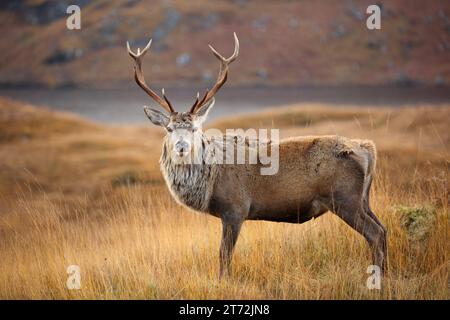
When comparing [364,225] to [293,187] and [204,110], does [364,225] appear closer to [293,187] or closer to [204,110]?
[293,187]

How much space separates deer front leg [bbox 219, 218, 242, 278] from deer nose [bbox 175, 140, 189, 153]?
2.69 feet

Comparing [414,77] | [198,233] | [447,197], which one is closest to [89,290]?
[198,233]

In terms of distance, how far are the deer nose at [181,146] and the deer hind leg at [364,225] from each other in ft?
5.04

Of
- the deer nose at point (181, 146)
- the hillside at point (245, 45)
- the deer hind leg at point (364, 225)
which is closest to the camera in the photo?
the deer nose at point (181, 146)

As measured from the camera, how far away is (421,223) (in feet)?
22.2

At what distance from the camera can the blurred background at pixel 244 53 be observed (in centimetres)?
6412

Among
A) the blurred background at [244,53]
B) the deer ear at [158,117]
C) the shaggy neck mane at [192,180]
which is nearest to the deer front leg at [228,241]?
the shaggy neck mane at [192,180]

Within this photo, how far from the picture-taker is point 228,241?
6.17 metres

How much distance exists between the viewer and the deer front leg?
6.14 meters

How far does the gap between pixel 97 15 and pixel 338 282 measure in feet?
232

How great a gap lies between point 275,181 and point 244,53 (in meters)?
62.0

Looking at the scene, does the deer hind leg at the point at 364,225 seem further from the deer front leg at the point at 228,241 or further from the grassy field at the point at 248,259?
the deer front leg at the point at 228,241

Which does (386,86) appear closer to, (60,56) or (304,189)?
(60,56)

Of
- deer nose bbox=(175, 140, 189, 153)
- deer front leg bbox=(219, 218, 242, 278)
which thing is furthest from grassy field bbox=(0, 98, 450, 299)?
deer nose bbox=(175, 140, 189, 153)
